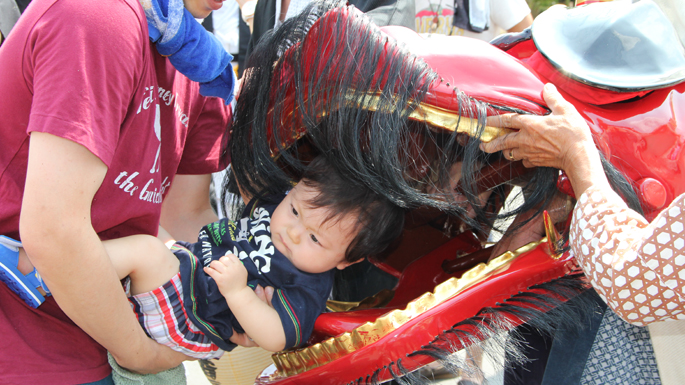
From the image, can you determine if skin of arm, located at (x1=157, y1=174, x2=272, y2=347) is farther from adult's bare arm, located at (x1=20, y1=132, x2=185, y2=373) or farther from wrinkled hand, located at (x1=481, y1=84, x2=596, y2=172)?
wrinkled hand, located at (x1=481, y1=84, x2=596, y2=172)

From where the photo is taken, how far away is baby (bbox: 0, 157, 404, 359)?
0.98 metres

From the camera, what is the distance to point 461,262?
1.26 meters

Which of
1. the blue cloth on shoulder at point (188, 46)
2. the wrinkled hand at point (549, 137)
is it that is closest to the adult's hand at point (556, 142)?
the wrinkled hand at point (549, 137)

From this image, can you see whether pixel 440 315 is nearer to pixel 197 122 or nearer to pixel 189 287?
pixel 189 287

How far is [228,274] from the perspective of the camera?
1000 millimetres

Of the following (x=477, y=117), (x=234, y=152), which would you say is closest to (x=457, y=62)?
(x=477, y=117)

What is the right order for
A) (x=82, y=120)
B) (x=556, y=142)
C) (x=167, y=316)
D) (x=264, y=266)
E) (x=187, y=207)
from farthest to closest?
(x=187, y=207)
(x=264, y=266)
(x=167, y=316)
(x=556, y=142)
(x=82, y=120)

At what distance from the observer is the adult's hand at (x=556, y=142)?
82 centimetres

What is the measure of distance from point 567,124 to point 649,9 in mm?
337

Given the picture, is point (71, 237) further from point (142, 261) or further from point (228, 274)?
point (228, 274)

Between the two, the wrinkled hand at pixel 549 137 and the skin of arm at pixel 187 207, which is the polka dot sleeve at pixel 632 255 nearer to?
the wrinkled hand at pixel 549 137

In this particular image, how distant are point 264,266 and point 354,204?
24 cm

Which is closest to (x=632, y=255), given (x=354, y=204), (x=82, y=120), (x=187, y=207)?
(x=354, y=204)

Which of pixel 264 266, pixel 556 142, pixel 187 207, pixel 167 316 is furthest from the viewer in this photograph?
pixel 187 207
